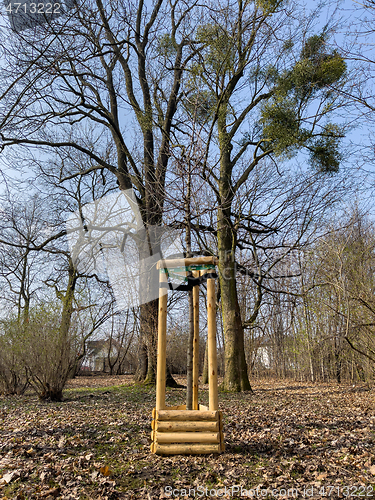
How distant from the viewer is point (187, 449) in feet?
11.9

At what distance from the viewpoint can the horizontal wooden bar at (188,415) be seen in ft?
12.1

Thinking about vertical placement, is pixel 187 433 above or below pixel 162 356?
below

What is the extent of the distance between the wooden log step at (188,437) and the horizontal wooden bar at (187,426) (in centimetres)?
4

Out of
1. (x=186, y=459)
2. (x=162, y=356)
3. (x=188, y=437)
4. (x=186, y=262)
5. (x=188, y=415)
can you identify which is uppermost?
(x=186, y=262)

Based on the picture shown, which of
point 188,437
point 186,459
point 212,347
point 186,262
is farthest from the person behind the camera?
point 186,262

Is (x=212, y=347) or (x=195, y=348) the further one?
(x=195, y=348)

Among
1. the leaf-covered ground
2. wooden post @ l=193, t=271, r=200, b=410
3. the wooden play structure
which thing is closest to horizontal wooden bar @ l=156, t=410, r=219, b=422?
the wooden play structure

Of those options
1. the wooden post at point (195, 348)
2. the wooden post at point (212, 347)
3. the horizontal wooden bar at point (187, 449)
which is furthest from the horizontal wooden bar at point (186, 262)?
the horizontal wooden bar at point (187, 449)

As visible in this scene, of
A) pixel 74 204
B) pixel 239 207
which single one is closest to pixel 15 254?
pixel 74 204

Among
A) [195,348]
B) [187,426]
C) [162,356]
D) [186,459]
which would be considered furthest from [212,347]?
[186,459]

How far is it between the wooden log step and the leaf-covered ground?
0.15m

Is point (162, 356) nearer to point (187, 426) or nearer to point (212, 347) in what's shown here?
point (212, 347)

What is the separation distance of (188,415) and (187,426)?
0.34 feet

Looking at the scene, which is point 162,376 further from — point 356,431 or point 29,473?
point 356,431
